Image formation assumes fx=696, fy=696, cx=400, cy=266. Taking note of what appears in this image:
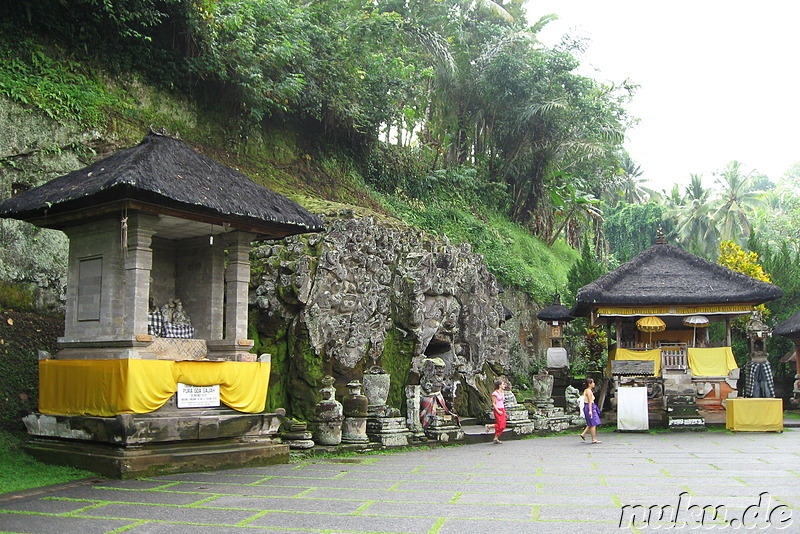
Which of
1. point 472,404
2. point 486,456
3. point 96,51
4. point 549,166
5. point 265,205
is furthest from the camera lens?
point 549,166

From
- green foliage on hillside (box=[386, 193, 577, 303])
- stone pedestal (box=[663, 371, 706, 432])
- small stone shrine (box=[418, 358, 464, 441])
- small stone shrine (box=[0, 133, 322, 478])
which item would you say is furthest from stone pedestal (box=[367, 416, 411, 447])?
green foliage on hillside (box=[386, 193, 577, 303])

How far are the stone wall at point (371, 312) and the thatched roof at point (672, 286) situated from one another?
352cm

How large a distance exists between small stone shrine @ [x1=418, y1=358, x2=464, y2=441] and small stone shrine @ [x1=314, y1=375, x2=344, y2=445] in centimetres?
250

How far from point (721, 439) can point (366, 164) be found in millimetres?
14044

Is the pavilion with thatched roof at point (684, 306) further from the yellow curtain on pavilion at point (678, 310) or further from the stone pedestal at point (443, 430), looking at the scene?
the stone pedestal at point (443, 430)

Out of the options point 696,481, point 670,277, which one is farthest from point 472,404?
point 696,481

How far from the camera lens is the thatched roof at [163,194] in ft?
31.2

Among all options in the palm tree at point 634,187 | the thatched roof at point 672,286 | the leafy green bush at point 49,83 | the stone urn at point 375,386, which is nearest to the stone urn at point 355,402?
the stone urn at point 375,386

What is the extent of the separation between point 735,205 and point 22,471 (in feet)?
153

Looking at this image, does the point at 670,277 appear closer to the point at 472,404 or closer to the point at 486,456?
the point at 472,404

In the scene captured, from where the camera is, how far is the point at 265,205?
1109 cm

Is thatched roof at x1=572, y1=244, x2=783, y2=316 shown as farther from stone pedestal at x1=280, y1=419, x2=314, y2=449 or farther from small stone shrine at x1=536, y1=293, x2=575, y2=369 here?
stone pedestal at x1=280, y1=419, x2=314, y2=449

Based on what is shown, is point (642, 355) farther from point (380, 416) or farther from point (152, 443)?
point (152, 443)

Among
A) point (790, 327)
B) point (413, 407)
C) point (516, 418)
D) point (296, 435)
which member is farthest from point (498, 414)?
point (790, 327)
